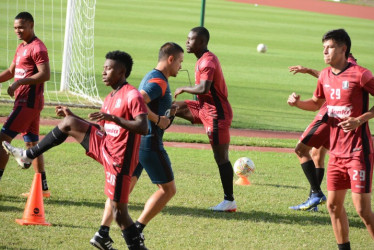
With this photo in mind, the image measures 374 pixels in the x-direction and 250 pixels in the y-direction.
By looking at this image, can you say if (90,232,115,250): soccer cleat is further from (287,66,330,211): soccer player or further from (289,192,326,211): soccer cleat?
(289,192,326,211): soccer cleat

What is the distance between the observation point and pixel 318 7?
60.8 metres

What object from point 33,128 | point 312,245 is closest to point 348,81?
point 312,245

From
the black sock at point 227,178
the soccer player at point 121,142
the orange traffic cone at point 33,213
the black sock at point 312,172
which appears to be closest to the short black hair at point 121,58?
the soccer player at point 121,142

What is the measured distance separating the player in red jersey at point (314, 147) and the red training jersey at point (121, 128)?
264cm

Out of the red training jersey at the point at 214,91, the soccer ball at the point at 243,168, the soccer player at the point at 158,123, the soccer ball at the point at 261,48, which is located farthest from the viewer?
the soccer ball at the point at 261,48

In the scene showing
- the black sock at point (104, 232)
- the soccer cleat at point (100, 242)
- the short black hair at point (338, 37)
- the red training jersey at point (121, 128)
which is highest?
the short black hair at point (338, 37)

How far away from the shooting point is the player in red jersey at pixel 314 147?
8680 mm

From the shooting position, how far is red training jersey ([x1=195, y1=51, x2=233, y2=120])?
902 cm

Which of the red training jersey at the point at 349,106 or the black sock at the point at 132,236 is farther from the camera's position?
the red training jersey at the point at 349,106

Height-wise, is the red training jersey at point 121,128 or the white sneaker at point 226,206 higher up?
the red training jersey at point 121,128

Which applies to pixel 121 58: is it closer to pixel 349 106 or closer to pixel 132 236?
pixel 132 236

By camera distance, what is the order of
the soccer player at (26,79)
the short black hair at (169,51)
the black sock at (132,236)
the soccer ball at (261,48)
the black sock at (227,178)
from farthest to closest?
the soccer ball at (261,48), the black sock at (227,178), the soccer player at (26,79), the short black hair at (169,51), the black sock at (132,236)

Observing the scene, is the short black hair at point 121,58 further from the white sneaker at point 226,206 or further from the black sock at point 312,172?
the black sock at point 312,172

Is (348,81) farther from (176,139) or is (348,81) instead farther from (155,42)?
(155,42)
